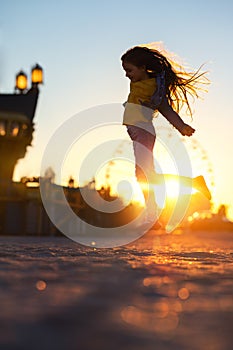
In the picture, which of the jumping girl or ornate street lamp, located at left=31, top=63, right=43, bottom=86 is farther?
ornate street lamp, located at left=31, top=63, right=43, bottom=86

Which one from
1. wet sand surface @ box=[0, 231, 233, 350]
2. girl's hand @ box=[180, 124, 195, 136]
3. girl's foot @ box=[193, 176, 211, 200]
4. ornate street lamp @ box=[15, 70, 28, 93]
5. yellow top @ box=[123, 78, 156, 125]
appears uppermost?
ornate street lamp @ box=[15, 70, 28, 93]

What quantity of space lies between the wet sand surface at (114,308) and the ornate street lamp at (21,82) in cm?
3125

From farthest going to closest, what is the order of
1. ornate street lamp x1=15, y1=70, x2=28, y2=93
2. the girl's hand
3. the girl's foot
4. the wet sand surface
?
ornate street lamp x1=15, y1=70, x2=28, y2=93, the girl's foot, the girl's hand, the wet sand surface

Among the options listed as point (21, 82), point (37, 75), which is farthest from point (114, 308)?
point (21, 82)

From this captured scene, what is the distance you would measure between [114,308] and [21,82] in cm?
3305

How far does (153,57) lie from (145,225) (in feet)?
6.17

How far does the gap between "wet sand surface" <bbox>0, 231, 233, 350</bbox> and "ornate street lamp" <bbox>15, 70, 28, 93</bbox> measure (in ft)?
103

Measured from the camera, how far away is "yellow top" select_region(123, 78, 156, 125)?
19.7ft

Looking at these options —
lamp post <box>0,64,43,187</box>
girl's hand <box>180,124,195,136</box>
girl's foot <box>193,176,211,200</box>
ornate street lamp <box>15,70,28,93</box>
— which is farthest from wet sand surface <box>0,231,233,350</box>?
ornate street lamp <box>15,70,28,93</box>

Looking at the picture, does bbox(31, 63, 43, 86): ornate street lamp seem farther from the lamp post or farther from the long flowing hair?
the long flowing hair

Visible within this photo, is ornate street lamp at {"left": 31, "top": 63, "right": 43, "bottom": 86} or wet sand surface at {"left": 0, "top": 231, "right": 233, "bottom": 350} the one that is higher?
ornate street lamp at {"left": 31, "top": 63, "right": 43, "bottom": 86}

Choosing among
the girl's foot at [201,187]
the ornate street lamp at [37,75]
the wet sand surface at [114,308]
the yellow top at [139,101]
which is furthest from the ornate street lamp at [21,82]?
the wet sand surface at [114,308]

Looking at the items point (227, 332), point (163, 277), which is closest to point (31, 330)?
point (227, 332)

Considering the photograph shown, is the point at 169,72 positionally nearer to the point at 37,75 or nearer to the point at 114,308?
the point at 114,308
